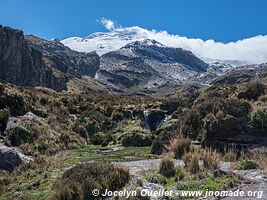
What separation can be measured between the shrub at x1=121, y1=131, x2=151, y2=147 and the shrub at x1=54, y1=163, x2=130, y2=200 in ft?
65.6

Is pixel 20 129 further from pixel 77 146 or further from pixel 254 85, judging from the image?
pixel 254 85

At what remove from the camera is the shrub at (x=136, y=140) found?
35.5 meters

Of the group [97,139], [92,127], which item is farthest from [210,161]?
[92,127]

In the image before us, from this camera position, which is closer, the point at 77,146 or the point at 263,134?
the point at 263,134

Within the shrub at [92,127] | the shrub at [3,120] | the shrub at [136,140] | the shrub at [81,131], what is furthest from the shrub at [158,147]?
the shrub at [92,127]

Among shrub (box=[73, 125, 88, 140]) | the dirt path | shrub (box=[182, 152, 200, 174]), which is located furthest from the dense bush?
shrub (box=[73, 125, 88, 140])

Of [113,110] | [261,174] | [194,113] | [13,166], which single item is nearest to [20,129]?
[13,166]

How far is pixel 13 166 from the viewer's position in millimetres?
22094

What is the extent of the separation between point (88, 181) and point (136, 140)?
2204 centimetres

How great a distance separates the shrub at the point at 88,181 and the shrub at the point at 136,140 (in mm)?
19984

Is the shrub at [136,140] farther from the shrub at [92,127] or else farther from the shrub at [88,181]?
the shrub at [88,181]

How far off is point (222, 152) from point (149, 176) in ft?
22.2

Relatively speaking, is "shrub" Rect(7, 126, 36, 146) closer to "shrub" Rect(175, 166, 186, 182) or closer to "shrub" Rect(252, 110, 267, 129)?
"shrub" Rect(175, 166, 186, 182)

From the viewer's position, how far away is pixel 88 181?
45.3 feet
